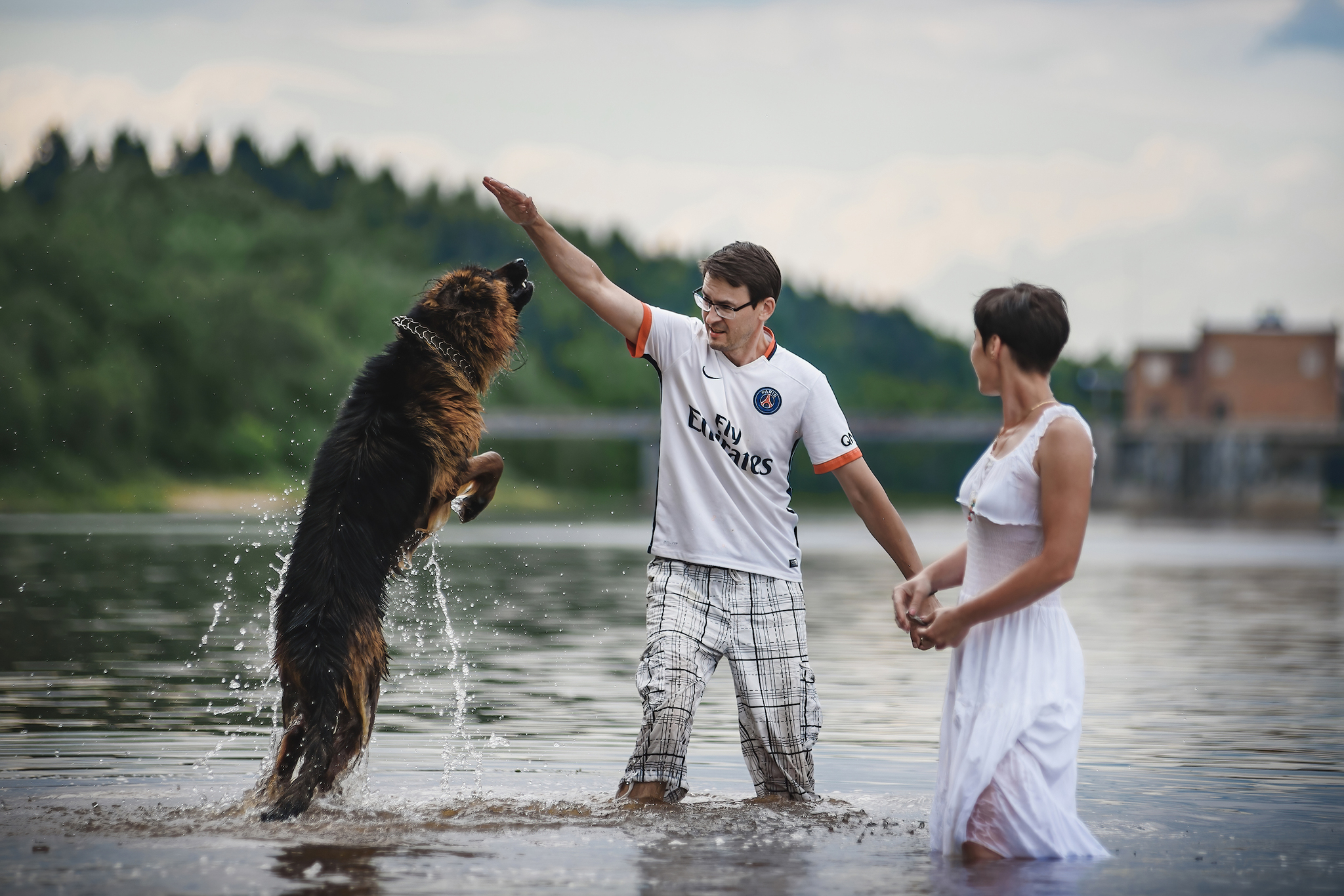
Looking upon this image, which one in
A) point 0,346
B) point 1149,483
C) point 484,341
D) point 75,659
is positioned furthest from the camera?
point 1149,483

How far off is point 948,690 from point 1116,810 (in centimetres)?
202

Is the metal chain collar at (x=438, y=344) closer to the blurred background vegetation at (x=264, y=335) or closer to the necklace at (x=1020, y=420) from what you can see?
the blurred background vegetation at (x=264, y=335)

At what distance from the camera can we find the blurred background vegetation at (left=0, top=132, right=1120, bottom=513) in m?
66.2

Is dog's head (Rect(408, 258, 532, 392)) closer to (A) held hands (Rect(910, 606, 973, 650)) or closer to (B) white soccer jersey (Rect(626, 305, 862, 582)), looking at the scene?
(B) white soccer jersey (Rect(626, 305, 862, 582))

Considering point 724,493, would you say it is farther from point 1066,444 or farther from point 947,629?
point 1066,444

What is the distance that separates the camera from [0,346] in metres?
66.6

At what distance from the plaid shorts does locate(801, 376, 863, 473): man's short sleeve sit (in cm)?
51

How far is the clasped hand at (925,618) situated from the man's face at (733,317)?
1261mm

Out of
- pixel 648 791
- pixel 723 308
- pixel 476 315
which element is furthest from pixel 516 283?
pixel 648 791

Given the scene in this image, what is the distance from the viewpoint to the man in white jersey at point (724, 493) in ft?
19.8

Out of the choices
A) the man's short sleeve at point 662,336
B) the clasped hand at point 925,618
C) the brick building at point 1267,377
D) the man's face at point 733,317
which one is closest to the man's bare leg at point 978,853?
the clasped hand at point 925,618

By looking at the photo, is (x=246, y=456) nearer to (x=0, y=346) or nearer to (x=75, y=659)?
(x=0, y=346)

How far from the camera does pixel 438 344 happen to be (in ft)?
20.7

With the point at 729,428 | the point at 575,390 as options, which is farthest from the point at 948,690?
the point at 575,390
